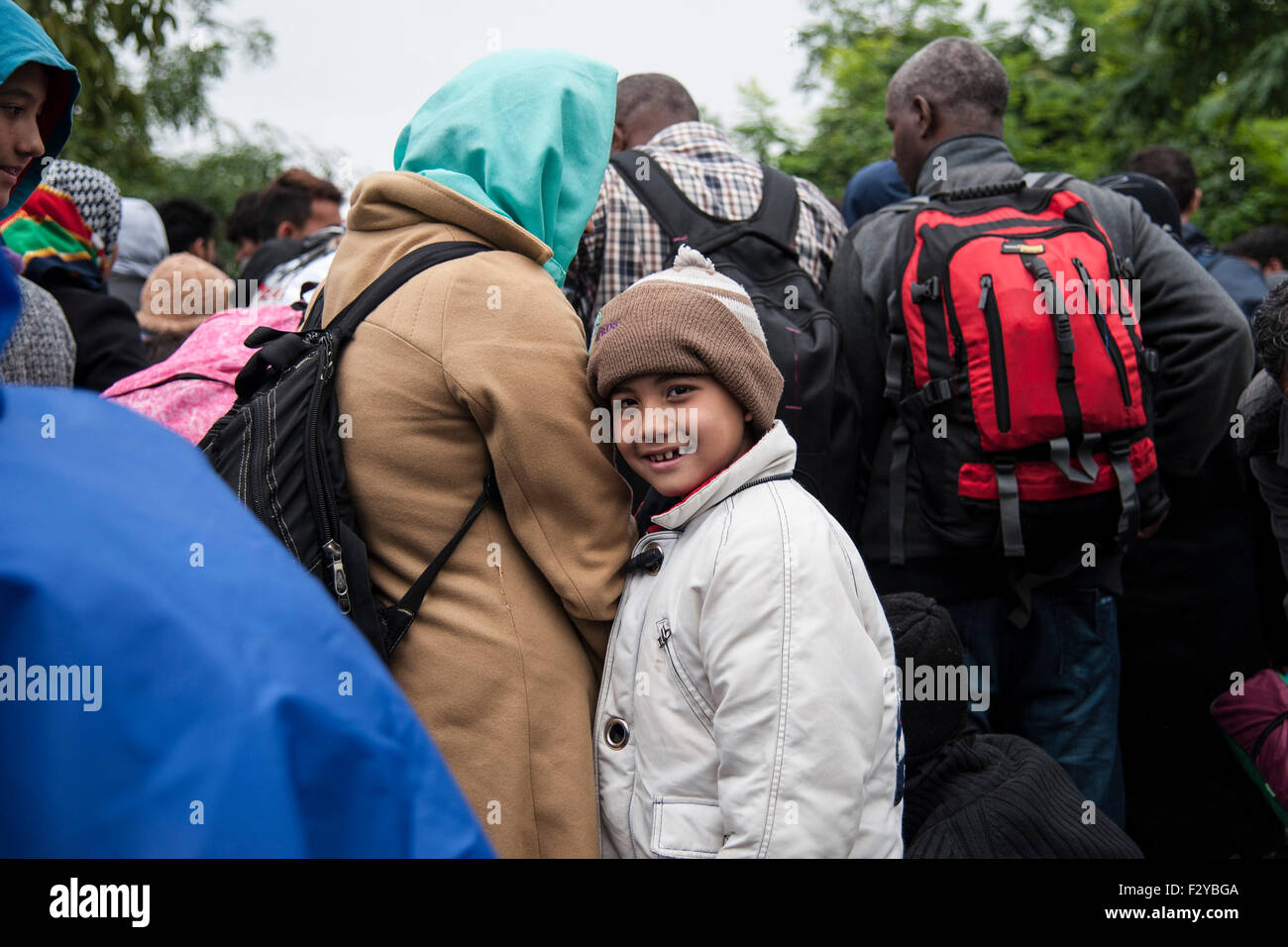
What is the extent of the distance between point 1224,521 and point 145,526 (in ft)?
12.1

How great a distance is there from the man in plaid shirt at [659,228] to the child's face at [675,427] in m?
0.84

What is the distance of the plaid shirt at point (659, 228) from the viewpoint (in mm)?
2775

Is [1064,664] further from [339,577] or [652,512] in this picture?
[339,577]

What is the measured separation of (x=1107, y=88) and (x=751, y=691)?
31.8 feet

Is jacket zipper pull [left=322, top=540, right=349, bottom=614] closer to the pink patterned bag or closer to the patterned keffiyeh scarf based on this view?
the pink patterned bag

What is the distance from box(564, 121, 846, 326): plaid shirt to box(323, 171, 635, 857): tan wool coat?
2.91ft

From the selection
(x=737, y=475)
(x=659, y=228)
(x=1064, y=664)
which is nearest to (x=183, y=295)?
(x=659, y=228)

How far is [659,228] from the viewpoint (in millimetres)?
2775

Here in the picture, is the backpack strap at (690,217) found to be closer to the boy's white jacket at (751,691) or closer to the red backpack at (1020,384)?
the red backpack at (1020,384)

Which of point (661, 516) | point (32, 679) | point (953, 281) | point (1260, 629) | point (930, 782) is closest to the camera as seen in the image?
point (32, 679)

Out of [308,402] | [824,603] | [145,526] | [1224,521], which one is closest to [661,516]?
[824,603]

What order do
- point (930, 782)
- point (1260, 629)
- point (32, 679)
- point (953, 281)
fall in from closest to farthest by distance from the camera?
1. point (32, 679)
2. point (930, 782)
3. point (953, 281)
4. point (1260, 629)

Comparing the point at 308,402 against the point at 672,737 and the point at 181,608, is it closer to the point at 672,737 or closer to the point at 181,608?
the point at 672,737

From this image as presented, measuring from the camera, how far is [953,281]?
265 centimetres
